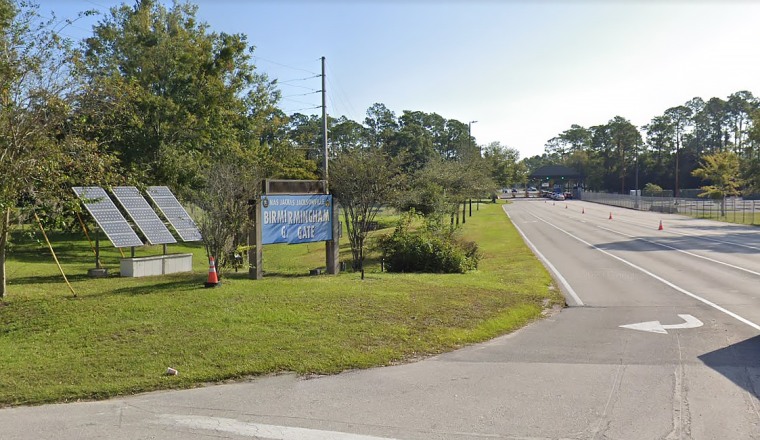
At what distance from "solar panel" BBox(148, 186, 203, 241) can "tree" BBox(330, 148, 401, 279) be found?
11.8ft

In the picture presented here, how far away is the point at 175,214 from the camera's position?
580 inches

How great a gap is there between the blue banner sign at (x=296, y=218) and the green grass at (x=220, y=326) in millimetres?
962

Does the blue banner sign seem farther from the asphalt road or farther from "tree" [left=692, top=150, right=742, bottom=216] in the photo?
"tree" [left=692, top=150, right=742, bottom=216]

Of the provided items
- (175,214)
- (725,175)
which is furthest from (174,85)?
(725,175)

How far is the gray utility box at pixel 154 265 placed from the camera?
1301 cm

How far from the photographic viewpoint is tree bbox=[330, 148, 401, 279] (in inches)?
601

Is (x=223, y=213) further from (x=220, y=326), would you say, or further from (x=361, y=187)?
(x=361, y=187)

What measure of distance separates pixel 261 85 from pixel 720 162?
49.7 metres

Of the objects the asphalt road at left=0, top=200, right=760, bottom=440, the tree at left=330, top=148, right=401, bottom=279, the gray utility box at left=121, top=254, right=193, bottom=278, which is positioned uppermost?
the tree at left=330, top=148, right=401, bottom=279

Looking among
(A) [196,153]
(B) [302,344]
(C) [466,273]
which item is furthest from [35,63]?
(A) [196,153]

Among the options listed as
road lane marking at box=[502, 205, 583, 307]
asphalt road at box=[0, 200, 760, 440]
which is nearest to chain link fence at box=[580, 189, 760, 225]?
road lane marking at box=[502, 205, 583, 307]

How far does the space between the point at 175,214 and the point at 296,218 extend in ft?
11.8

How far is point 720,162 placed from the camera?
6038 centimetres

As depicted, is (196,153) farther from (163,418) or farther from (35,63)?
(163,418)
